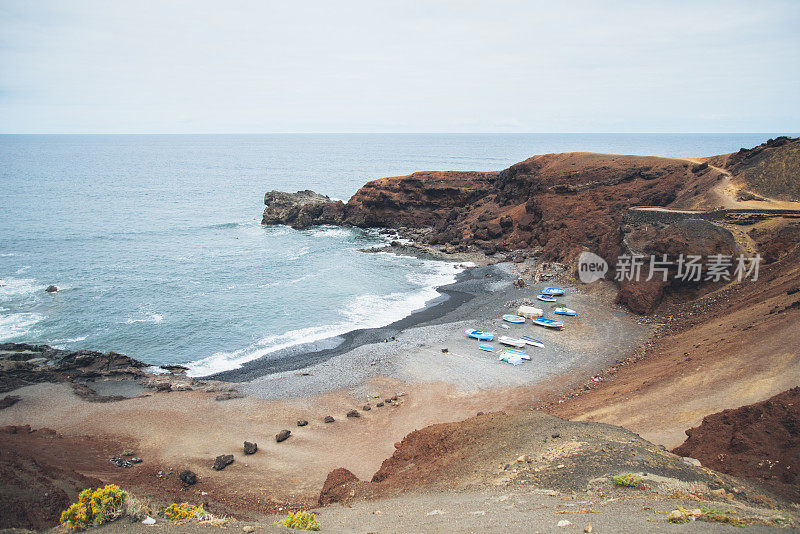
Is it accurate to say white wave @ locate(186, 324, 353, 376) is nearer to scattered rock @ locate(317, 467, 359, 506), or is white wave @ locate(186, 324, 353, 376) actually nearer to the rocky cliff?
scattered rock @ locate(317, 467, 359, 506)

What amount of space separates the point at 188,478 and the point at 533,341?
2166cm

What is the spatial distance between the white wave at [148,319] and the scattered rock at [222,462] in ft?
68.8

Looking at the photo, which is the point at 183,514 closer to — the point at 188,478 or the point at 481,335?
the point at 188,478

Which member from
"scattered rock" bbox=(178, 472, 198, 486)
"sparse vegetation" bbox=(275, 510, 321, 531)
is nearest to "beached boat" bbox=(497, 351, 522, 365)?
"scattered rock" bbox=(178, 472, 198, 486)

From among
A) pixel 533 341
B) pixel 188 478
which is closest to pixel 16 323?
pixel 188 478

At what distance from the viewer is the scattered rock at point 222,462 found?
1825 centimetres

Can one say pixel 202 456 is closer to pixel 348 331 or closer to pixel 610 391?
pixel 348 331

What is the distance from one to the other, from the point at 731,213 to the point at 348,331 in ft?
97.4

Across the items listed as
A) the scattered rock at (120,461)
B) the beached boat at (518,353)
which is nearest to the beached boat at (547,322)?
the beached boat at (518,353)

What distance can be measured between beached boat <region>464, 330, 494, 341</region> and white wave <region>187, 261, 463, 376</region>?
7626mm

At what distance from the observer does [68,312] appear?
36406 millimetres

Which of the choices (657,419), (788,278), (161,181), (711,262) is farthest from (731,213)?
(161,181)

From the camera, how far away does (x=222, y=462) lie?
1842 centimetres

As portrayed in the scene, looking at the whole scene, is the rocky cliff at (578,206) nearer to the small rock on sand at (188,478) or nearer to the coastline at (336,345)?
the coastline at (336,345)
